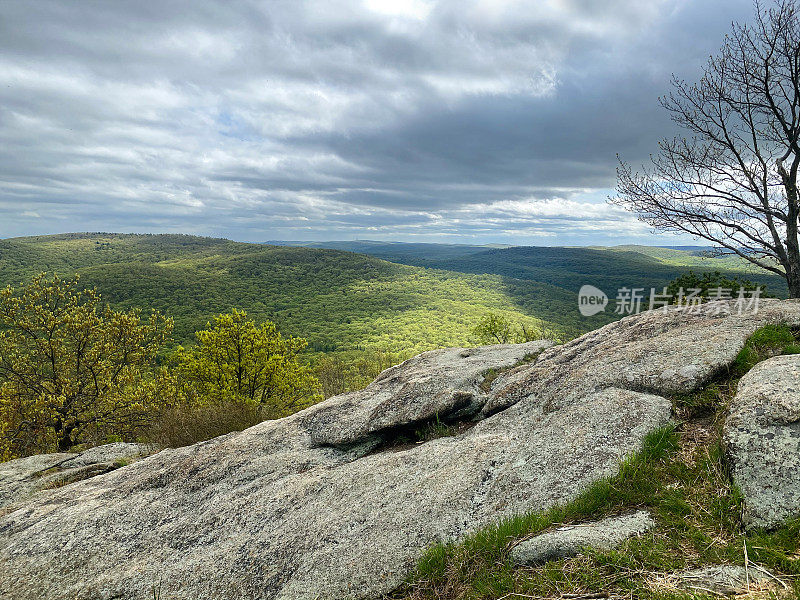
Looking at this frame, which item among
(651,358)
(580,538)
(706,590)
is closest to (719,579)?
(706,590)

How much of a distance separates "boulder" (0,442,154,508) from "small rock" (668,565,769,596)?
14785mm

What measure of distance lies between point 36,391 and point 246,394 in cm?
1164

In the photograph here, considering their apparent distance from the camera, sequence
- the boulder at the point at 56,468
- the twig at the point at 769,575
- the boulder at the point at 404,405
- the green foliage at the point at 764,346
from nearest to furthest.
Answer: the twig at the point at 769,575 < the green foliage at the point at 764,346 < the boulder at the point at 404,405 < the boulder at the point at 56,468

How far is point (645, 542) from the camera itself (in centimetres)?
387

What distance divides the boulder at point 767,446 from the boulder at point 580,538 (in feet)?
3.58

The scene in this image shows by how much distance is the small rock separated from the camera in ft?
10.4

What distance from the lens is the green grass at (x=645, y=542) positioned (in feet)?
11.5

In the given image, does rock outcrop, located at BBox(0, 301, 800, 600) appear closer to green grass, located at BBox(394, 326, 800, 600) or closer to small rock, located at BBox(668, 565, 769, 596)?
green grass, located at BBox(394, 326, 800, 600)

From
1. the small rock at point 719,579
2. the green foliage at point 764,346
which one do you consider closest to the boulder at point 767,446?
the small rock at point 719,579

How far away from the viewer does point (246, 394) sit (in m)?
27.5

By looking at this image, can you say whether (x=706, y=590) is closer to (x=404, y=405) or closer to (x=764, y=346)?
(x=764, y=346)

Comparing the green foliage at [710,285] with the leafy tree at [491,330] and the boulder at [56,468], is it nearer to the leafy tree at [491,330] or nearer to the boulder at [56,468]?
the leafy tree at [491,330]

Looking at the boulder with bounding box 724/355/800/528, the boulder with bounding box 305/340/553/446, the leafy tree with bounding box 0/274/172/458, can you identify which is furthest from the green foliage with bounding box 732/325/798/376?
the leafy tree with bounding box 0/274/172/458

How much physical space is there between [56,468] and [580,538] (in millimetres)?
16355
